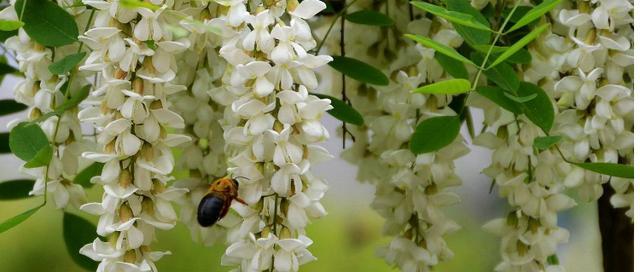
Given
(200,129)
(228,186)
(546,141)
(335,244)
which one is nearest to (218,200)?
(228,186)

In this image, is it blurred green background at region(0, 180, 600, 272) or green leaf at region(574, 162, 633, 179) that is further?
blurred green background at region(0, 180, 600, 272)

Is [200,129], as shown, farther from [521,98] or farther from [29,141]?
[521,98]

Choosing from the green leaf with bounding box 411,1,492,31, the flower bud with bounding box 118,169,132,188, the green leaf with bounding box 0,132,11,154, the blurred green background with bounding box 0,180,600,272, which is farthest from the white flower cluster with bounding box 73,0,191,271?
the blurred green background with bounding box 0,180,600,272

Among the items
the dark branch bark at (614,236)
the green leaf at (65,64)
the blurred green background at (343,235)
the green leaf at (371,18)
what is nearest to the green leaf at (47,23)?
the green leaf at (65,64)

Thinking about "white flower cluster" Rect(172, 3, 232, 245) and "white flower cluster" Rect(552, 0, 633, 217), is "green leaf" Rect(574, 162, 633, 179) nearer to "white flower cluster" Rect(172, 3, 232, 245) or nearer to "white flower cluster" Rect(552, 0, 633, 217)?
"white flower cluster" Rect(552, 0, 633, 217)

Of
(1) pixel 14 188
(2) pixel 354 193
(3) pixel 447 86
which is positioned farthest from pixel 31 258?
(3) pixel 447 86

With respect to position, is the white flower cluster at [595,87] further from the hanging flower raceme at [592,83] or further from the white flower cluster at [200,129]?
the white flower cluster at [200,129]
